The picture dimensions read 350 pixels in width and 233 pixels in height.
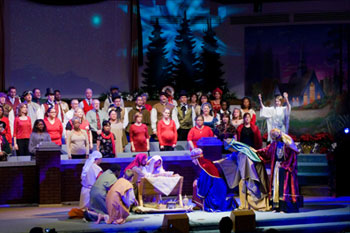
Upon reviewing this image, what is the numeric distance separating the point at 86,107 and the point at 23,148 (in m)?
2.50

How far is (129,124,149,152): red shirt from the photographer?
43.5ft

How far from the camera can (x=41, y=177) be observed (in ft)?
40.6

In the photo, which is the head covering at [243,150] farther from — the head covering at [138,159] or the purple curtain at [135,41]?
the purple curtain at [135,41]

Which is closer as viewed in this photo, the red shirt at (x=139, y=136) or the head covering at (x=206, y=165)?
the head covering at (x=206, y=165)

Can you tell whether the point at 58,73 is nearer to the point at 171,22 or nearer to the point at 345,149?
the point at 171,22

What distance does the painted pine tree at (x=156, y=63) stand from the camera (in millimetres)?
19797

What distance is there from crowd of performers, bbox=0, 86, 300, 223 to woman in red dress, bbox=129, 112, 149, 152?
2 centimetres

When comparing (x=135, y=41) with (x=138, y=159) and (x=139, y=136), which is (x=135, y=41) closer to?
(x=139, y=136)

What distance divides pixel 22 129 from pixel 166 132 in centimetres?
327

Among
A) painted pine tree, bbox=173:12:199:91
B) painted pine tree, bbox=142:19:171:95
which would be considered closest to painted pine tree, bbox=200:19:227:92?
painted pine tree, bbox=173:12:199:91

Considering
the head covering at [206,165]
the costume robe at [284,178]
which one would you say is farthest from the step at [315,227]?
the head covering at [206,165]

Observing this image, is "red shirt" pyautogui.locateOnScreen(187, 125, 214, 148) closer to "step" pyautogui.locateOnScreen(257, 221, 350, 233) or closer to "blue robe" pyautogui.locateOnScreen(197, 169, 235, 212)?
"blue robe" pyautogui.locateOnScreen(197, 169, 235, 212)

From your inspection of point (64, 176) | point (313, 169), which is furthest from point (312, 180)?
point (64, 176)

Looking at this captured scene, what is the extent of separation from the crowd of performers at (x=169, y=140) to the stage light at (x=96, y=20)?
496 centimetres
